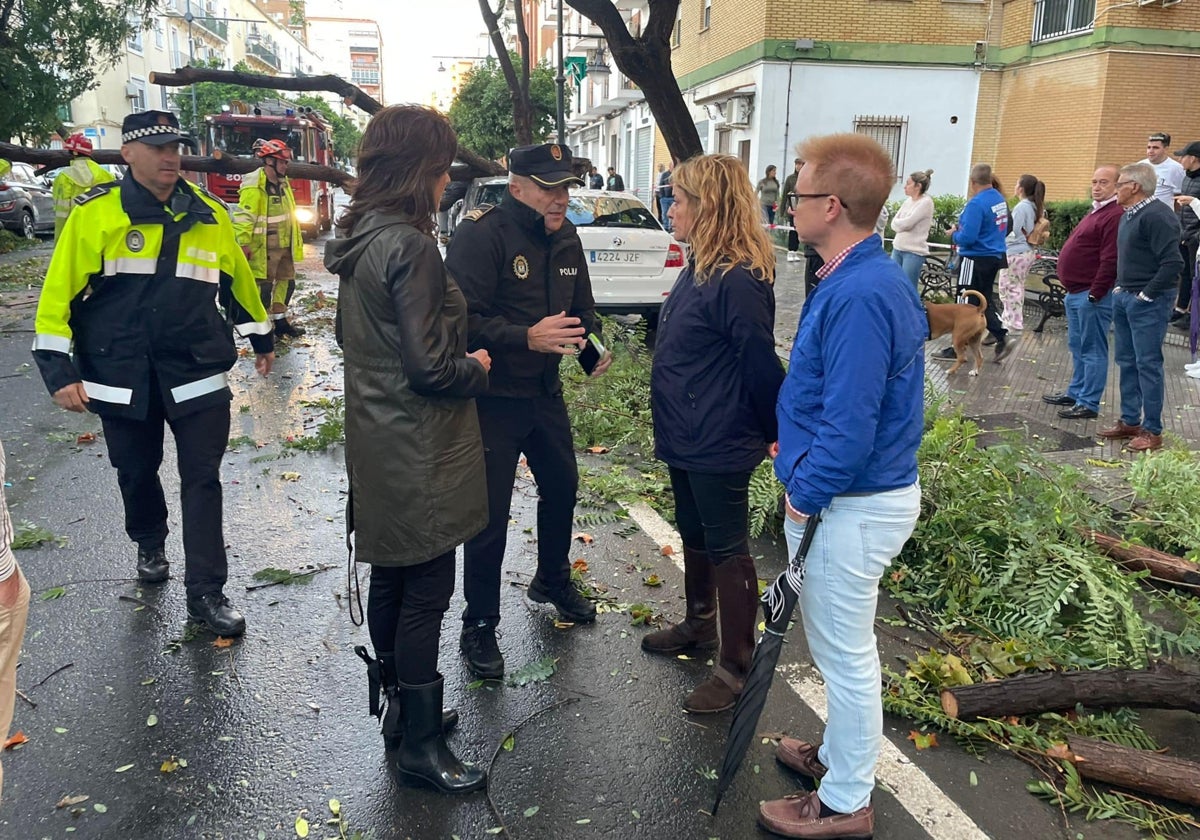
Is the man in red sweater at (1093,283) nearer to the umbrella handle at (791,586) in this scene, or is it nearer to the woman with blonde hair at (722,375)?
the woman with blonde hair at (722,375)

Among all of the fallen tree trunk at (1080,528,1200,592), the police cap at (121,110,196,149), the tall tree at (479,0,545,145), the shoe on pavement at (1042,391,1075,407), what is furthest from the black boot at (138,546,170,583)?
the tall tree at (479,0,545,145)

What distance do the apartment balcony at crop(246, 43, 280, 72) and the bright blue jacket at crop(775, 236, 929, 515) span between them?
88.6 m

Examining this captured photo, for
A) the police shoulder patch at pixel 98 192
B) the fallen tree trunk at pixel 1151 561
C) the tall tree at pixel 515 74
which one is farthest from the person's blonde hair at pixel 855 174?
the tall tree at pixel 515 74

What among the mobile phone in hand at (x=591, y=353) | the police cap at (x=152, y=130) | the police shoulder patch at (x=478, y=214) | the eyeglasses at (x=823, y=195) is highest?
the police cap at (x=152, y=130)

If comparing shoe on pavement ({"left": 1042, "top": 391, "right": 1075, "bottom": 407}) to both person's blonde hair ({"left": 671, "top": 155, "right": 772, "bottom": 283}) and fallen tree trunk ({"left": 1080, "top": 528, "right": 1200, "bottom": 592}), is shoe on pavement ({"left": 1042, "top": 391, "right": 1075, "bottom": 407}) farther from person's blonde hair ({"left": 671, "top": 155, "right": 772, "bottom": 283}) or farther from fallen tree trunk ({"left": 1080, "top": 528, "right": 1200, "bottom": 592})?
person's blonde hair ({"left": 671, "top": 155, "right": 772, "bottom": 283})

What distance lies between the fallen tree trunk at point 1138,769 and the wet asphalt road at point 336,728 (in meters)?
0.17

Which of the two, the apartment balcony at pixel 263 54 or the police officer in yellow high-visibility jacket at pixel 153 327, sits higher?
the apartment balcony at pixel 263 54

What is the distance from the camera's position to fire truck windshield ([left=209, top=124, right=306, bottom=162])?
23.5m

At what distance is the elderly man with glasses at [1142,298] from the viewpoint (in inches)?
252

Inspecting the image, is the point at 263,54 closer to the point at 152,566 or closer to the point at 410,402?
the point at 152,566

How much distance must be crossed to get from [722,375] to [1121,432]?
196 inches

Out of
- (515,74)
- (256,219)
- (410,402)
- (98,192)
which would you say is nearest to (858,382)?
(410,402)

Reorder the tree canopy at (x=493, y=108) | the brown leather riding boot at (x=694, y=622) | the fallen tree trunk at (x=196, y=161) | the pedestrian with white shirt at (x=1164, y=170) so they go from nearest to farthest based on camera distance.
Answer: the brown leather riding boot at (x=694, y=622), the fallen tree trunk at (x=196, y=161), the pedestrian with white shirt at (x=1164, y=170), the tree canopy at (x=493, y=108)

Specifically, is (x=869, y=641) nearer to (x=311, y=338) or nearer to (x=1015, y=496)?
(x=1015, y=496)
